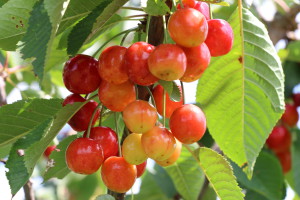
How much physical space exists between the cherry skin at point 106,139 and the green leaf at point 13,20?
0.34 m

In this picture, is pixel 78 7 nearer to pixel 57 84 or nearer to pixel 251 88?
pixel 251 88

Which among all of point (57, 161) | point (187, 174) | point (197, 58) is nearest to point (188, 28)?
point (197, 58)

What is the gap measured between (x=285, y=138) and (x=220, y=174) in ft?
5.69

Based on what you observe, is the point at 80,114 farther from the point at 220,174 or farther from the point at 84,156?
the point at 220,174

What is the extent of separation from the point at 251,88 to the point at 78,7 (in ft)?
1.86

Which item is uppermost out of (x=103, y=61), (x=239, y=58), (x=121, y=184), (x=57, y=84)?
(x=103, y=61)

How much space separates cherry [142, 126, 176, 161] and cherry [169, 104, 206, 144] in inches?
1.1

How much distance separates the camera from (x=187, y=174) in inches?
81.2

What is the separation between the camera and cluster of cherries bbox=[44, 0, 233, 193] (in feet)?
4.01

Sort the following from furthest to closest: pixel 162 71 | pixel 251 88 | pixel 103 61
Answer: pixel 251 88 → pixel 103 61 → pixel 162 71

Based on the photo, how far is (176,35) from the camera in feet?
4.03

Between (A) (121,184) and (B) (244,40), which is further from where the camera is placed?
(B) (244,40)

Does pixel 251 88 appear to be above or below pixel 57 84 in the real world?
above

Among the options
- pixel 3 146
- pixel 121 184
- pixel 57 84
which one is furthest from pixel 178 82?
pixel 57 84
